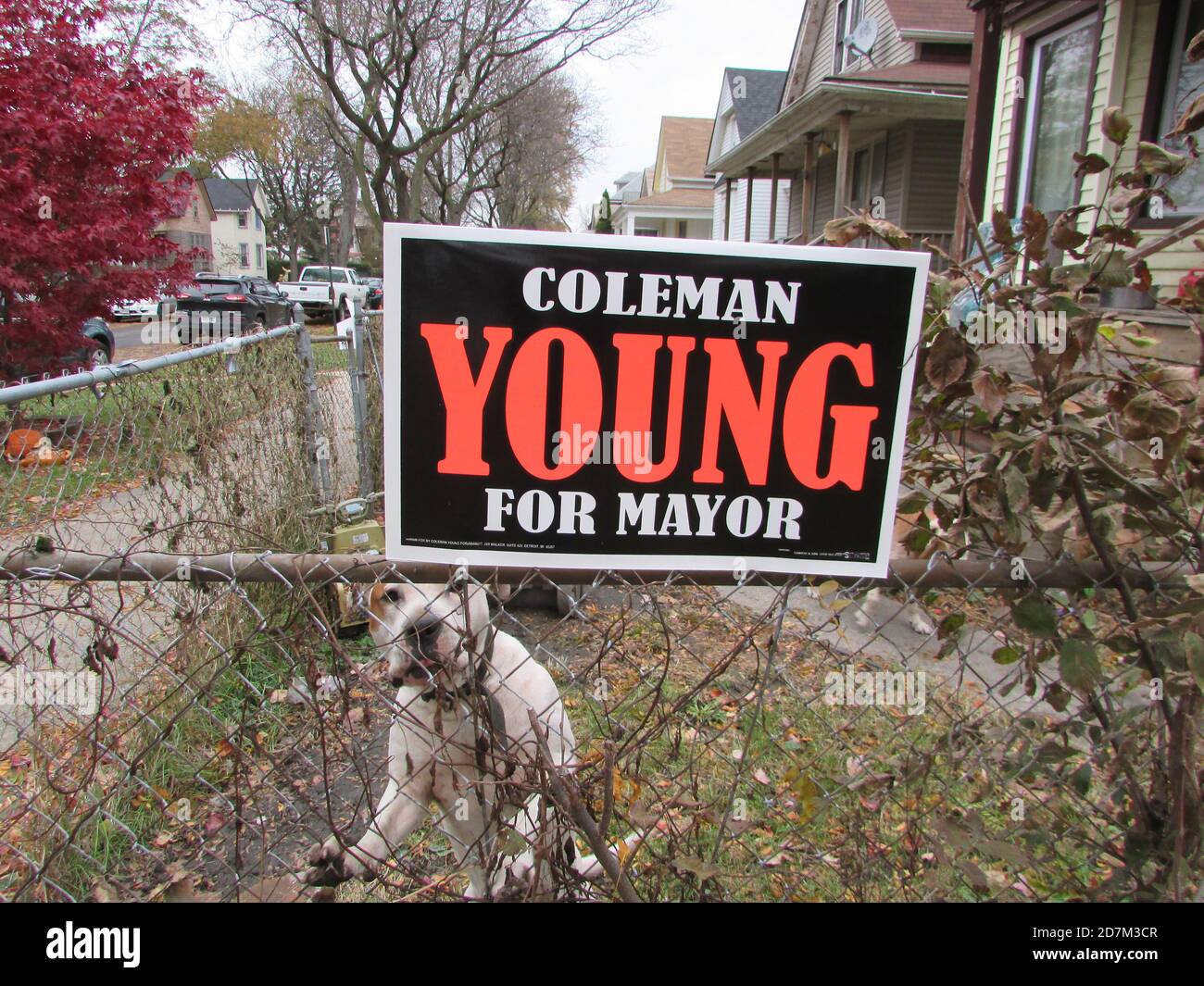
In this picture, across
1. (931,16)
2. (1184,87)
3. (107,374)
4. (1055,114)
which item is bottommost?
(107,374)

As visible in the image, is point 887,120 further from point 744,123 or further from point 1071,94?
point 744,123

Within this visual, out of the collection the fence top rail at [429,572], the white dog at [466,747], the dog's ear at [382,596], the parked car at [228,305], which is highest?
the parked car at [228,305]

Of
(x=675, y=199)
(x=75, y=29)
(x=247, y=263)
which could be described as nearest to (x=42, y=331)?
(x=75, y=29)

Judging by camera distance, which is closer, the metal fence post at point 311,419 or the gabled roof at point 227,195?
the metal fence post at point 311,419

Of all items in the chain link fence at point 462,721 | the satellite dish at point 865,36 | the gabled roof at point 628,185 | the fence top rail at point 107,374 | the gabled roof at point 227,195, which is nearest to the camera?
the chain link fence at point 462,721

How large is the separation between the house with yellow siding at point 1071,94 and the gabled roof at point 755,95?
19.5 meters

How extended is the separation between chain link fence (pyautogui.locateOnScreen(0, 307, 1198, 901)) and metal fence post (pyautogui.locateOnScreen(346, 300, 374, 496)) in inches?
23.6

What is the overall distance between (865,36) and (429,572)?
2065cm

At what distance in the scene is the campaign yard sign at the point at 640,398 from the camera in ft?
5.02

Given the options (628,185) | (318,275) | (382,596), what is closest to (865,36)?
(382,596)

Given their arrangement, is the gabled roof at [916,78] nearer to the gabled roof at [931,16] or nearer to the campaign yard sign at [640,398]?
the gabled roof at [931,16]

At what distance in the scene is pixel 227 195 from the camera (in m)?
60.1

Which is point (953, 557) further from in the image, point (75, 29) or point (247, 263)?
point (247, 263)

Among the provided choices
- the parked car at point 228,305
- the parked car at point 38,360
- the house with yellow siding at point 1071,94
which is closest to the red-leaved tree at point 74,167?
the parked car at point 38,360
